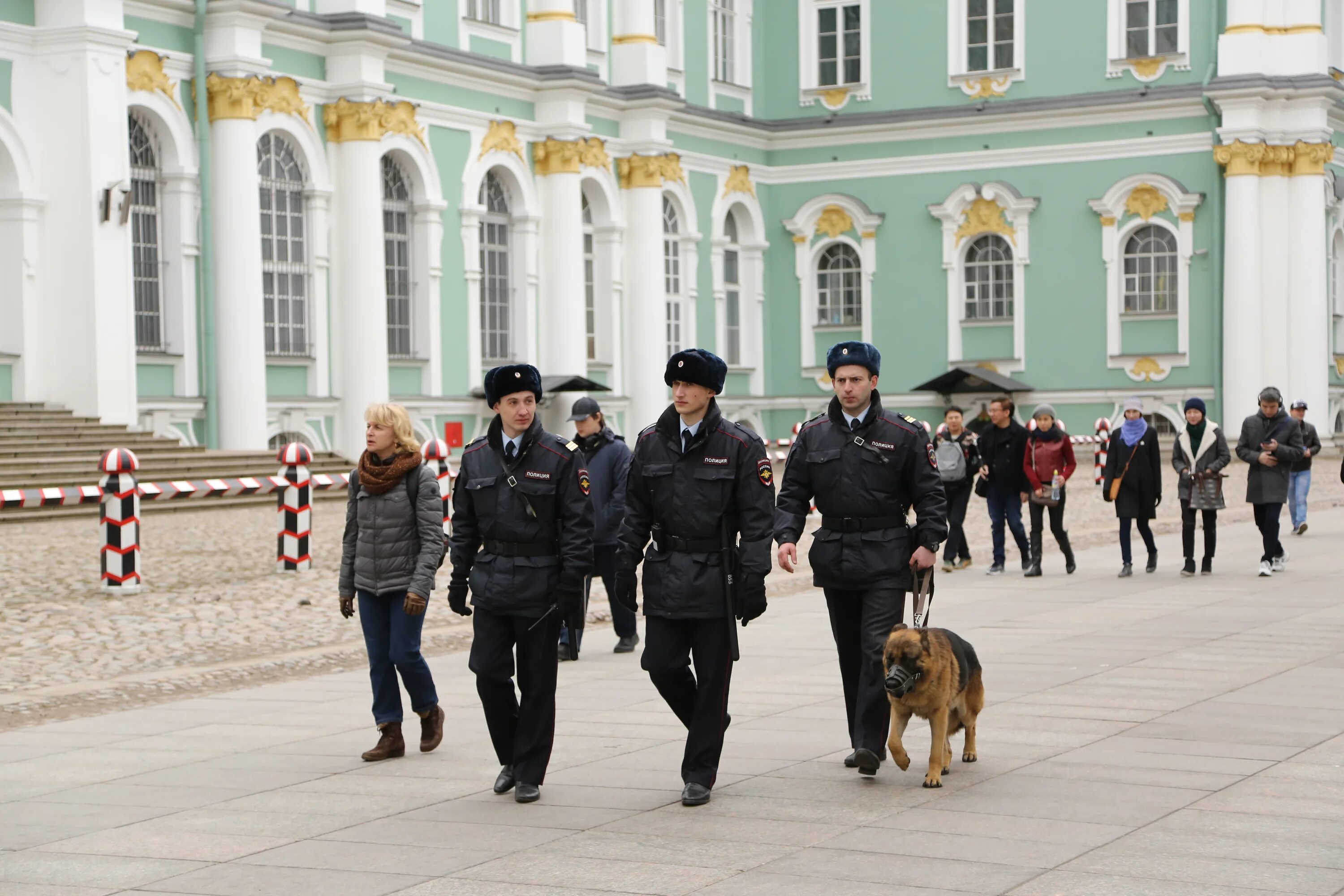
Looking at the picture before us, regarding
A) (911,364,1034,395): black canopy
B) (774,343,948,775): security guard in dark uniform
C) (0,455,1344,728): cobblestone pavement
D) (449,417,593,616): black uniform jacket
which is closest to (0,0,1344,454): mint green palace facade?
(911,364,1034,395): black canopy

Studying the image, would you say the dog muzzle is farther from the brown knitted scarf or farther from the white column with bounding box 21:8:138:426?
the white column with bounding box 21:8:138:426

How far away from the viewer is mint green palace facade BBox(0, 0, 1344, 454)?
2655cm

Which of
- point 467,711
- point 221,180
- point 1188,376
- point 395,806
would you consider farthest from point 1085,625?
point 1188,376

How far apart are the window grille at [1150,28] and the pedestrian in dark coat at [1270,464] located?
22.1 m

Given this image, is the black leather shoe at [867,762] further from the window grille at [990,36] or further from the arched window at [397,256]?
the window grille at [990,36]

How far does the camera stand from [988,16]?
3997 cm

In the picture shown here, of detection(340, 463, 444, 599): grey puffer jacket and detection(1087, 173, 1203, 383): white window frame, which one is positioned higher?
detection(1087, 173, 1203, 383): white window frame

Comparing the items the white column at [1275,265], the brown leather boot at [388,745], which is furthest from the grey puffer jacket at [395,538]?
the white column at [1275,265]

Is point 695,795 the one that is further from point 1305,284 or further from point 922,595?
point 1305,284

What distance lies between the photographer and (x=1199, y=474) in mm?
16844

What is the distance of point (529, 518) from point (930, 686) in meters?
1.66

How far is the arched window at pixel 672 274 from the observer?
38656 millimetres

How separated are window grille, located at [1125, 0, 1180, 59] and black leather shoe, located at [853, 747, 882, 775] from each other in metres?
32.5

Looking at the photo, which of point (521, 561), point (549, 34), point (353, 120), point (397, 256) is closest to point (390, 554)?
point (521, 561)
